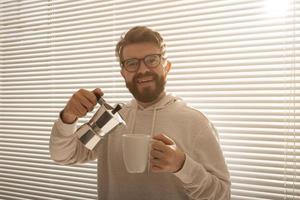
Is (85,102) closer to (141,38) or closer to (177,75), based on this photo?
(141,38)

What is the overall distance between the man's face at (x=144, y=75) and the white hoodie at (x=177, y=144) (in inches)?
3.5

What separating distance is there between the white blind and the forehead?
236mm

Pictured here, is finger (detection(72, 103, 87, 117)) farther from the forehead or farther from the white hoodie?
the forehead

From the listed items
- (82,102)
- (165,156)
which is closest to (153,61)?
(82,102)

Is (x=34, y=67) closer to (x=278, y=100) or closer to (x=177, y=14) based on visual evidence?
(x=177, y=14)

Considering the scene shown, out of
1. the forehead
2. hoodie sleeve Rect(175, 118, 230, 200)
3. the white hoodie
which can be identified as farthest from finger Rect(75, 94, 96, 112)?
hoodie sleeve Rect(175, 118, 230, 200)

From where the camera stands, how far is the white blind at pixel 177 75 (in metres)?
1.31

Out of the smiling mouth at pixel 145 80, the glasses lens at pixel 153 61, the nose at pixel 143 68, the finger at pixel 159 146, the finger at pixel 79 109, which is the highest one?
the glasses lens at pixel 153 61

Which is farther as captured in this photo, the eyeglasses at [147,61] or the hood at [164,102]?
the hood at [164,102]

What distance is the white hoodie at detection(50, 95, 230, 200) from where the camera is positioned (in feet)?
3.78

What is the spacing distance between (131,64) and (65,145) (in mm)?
375

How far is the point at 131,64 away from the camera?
1288 mm

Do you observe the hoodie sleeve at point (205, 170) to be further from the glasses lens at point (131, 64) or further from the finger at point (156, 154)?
the glasses lens at point (131, 64)

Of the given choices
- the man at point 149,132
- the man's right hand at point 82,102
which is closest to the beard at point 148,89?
the man at point 149,132
